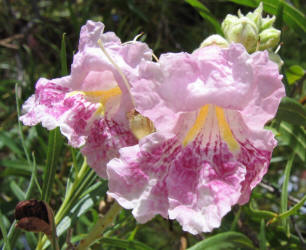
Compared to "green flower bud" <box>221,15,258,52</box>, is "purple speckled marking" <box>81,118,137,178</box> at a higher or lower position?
lower

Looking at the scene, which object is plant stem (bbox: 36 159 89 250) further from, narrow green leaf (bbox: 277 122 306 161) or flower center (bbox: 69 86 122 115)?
narrow green leaf (bbox: 277 122 306 161)

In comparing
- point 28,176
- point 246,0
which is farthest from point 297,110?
point 28,176

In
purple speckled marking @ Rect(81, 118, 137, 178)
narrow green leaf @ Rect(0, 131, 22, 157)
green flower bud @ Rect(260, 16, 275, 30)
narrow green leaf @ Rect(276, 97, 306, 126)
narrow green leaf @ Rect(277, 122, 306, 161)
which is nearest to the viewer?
purple speckled marking @ Rect(81, 118, 137, 178)

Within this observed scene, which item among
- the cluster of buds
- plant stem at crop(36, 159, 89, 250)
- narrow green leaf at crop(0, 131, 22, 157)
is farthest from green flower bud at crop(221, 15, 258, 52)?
narrow green leaf at crop(0, 131, 22, 157)

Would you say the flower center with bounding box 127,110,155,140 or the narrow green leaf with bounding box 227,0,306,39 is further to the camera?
the narrow green leaf with bounding box 227,0,306,39

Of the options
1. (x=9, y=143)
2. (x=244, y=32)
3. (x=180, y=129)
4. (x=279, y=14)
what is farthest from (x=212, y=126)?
(x=9, y=143)

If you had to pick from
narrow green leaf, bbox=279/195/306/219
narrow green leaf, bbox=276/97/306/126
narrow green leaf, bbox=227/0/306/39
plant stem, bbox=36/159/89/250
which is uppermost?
narrow green leaf, bbox=227/0/306/39

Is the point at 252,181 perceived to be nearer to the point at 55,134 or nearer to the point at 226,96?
the point at 226,96
